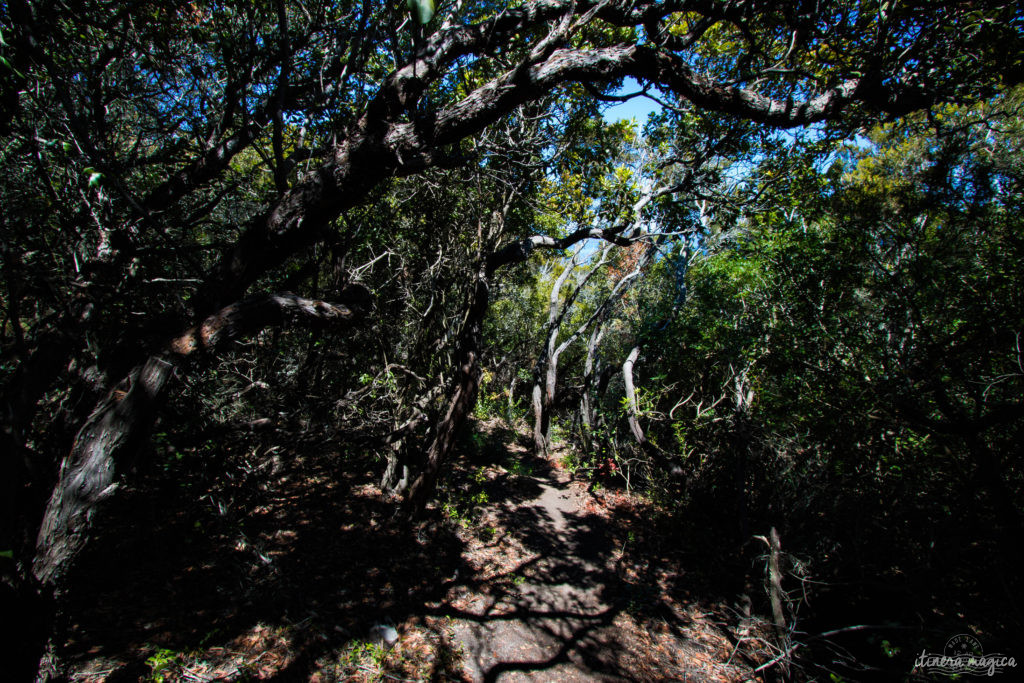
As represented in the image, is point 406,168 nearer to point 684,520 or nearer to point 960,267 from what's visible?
point 960,267

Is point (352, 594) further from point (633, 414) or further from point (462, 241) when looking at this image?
point (633, 414)

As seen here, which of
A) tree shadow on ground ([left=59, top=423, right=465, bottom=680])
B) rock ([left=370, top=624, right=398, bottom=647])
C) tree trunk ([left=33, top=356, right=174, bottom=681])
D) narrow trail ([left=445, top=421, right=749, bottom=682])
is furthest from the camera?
narrow trail ([left=445, top=421, right=749, bottom=682])

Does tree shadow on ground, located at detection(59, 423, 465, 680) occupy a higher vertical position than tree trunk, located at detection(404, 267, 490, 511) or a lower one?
lower

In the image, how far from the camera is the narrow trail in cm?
445

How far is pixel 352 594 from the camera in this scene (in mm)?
4641

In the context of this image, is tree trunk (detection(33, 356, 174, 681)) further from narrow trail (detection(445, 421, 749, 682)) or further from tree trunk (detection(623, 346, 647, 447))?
tree trunk (detection(623, 346, 647, 447))

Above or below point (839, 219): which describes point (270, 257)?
below

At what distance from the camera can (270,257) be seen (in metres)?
3.30

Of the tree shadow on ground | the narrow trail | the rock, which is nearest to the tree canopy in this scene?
the tree shadow on ground

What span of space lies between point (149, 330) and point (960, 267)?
7709 mm

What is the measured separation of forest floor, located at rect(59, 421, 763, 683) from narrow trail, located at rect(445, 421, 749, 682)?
23mm

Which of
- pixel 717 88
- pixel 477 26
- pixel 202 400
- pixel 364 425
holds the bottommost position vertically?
pixel 364 425

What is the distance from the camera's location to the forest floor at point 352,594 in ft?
11.7

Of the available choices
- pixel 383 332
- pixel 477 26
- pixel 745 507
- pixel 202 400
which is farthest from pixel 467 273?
pixel 745 507
